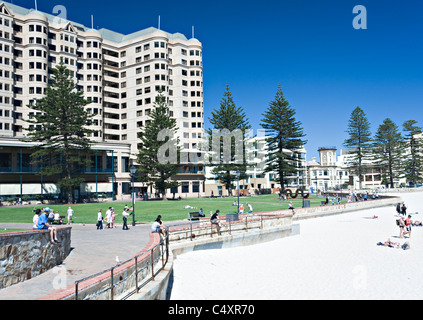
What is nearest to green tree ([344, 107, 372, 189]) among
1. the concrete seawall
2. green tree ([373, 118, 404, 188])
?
green tree ([373, 118, 404, 188])

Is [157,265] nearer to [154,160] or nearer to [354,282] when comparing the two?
[354,282]

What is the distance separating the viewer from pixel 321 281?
1369cm

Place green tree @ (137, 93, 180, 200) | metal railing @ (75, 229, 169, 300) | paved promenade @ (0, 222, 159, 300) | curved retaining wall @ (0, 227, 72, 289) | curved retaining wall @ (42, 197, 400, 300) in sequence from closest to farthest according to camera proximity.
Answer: metal railing @ (75, 229, 169, 300)
curved retaining wall @ (42, 197, 400, 300)
paved promenade @ (0, 222, 159, 300)
curved retaining wall @ (0, 227, 72, 289)
green tree @ (137, 93, 180, 200)

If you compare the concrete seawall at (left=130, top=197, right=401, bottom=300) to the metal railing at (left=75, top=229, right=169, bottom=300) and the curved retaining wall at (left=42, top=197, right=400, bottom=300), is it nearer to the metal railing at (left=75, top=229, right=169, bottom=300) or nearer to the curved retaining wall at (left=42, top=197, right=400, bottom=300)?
the curved retaining wall at (left=42, top=197, right=400, bottom=300)

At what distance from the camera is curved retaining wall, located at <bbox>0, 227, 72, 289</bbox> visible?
8.71 meters

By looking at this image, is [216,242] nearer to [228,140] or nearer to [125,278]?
[125,278]

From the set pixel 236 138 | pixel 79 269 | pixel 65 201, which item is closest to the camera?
pixel 79 269

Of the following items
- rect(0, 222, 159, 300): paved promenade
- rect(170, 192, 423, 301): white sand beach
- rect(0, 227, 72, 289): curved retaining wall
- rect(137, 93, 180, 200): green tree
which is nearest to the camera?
rect(0, 222, 159, 300): paved promenade

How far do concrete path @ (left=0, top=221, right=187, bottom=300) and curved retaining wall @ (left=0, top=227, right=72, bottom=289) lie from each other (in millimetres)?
207

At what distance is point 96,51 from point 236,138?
3339cm

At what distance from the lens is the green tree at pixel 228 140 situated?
5966cm

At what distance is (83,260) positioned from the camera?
11.3 meters

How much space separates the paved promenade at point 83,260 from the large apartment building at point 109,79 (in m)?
37.0

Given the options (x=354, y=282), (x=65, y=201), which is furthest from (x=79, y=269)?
(x=65, y=201)
